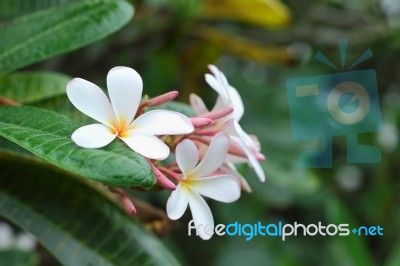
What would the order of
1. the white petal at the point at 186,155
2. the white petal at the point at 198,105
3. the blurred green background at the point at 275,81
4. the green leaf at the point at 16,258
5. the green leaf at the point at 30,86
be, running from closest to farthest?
1. the white petal at the point at 186,155
2. the white petal at the point at 198,105
3. the green leaf at the point at 30,86
4. the green leaf at the point at 16,258
5. the blurred green background at the point at 275,81

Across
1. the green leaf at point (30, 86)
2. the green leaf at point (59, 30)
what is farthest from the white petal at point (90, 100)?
the green leaf at point (30, 86)

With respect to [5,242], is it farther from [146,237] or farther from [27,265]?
[146,237]

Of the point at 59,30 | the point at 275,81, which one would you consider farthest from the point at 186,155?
the point at 275,81

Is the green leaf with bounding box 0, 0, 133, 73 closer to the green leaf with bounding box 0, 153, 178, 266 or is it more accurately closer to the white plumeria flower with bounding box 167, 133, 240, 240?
the green leaf with bounding box 0, 153, 178, 266

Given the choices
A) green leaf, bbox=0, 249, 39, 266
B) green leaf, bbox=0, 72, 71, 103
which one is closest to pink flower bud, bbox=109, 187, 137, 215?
green leaf, bbox=0, 72, 71, 103

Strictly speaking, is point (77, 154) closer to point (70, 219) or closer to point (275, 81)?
point (70, 219)

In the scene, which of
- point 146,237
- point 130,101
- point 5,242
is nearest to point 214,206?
point 5,242

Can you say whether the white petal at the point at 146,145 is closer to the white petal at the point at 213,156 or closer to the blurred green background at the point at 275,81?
the white petal at the point at 213,156
